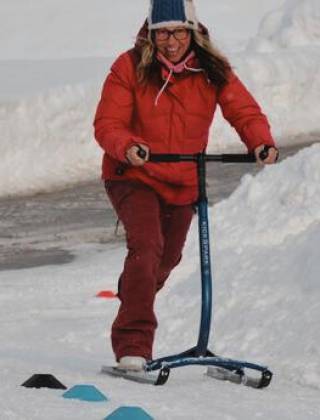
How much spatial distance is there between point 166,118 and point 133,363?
104 centimetres

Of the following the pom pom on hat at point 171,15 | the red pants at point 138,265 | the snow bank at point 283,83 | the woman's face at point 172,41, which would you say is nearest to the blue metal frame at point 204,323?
the red pants at point 138,265

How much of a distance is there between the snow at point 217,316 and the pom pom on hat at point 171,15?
151 cm

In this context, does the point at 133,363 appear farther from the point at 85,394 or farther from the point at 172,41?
the point at 172,41

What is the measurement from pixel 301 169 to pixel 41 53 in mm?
15050

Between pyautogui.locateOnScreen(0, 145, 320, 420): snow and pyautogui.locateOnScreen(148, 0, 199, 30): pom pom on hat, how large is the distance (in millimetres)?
1510

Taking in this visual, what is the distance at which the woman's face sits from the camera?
5.99 m

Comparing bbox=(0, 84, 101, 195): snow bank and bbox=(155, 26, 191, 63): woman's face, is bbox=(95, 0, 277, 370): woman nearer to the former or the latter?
bbox=(155, 26, 191, 63): woman's face

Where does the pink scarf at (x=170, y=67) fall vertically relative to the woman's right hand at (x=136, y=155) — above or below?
above

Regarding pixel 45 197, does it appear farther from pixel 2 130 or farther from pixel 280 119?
pixel 280 119

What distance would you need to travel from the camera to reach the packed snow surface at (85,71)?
19.1 meters

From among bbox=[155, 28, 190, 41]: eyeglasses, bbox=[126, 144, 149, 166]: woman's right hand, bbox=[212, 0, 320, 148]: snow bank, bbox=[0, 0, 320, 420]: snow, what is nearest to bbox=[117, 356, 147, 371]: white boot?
bbox=[0, 0, 320, 420]: snow

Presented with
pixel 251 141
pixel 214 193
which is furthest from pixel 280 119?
pixel 251 141

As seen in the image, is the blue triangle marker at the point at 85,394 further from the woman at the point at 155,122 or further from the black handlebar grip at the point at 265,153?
Result: the black handlebar grip at the point at 265,153

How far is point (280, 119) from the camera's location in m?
21.8
